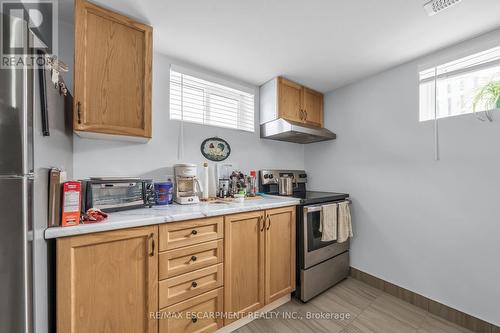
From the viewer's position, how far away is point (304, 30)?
1555 mm

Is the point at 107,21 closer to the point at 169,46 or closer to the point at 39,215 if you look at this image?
the point at 169,46

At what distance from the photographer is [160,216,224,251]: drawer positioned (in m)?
1.24

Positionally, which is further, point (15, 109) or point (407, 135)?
point (407, 135)

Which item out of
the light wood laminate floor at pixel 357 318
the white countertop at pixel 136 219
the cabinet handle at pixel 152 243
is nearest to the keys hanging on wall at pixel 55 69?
the white countertop at pixel 136 219

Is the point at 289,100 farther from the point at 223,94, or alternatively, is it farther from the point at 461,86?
the point at 461,86

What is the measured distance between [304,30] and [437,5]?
820 mm

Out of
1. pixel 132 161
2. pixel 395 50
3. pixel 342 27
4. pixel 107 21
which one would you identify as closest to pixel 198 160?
pixel 132 161

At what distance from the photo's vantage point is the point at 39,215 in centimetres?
85

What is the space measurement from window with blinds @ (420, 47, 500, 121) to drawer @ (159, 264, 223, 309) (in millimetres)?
2305

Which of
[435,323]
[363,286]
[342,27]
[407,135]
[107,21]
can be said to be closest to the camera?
[107,21]

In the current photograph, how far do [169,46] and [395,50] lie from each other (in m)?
2.02

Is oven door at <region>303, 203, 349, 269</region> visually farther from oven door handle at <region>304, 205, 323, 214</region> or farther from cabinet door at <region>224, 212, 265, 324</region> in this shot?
cabinet door at <region>224, 212, 265, 324</region>

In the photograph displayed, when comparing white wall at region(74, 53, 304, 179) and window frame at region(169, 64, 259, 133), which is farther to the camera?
window frame at region(169, 64, 259, 133)

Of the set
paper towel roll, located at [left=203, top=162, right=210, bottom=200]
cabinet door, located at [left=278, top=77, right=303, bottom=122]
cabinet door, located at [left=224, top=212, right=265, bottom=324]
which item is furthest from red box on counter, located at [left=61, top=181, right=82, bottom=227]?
cabinet door, located at [left=278, top=77, right=303, bottom=122]
